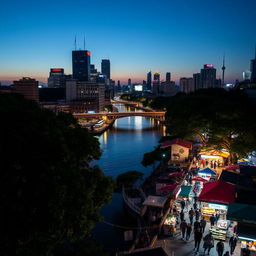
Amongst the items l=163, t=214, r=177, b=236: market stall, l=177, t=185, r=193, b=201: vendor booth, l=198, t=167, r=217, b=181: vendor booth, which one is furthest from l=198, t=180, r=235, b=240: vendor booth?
l=198, t=167, r=217, b=181: vendor booth

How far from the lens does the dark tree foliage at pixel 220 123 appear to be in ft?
79.5

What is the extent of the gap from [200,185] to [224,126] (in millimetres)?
8303

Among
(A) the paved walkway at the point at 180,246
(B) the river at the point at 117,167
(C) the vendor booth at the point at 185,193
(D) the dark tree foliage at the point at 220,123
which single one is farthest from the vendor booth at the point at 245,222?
(D) the dark tree foliage at the point at 220,123

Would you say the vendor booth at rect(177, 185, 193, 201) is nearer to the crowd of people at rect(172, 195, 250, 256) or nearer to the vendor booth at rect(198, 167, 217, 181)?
the crowd of people at rect(172, 195, 250, 256)

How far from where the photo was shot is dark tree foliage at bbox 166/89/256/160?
24234 mm

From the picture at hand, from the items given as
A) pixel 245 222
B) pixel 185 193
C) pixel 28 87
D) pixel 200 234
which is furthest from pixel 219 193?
pixel 28 87

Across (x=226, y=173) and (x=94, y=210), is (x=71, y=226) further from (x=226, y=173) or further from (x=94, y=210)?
(x=226, y=173)

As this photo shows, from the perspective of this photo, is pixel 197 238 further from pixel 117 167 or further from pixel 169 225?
pixel 117 167

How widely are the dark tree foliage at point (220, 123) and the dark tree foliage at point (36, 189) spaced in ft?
61.1

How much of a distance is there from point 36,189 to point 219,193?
384 inches

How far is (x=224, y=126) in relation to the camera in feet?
Answer: 83.9

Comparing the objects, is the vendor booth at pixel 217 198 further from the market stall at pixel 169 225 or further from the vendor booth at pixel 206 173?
the vendor booth at pixel 206 173

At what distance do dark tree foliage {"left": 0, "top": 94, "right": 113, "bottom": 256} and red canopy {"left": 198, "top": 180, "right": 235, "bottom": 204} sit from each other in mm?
7155

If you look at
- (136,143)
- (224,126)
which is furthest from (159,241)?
(136,143)
